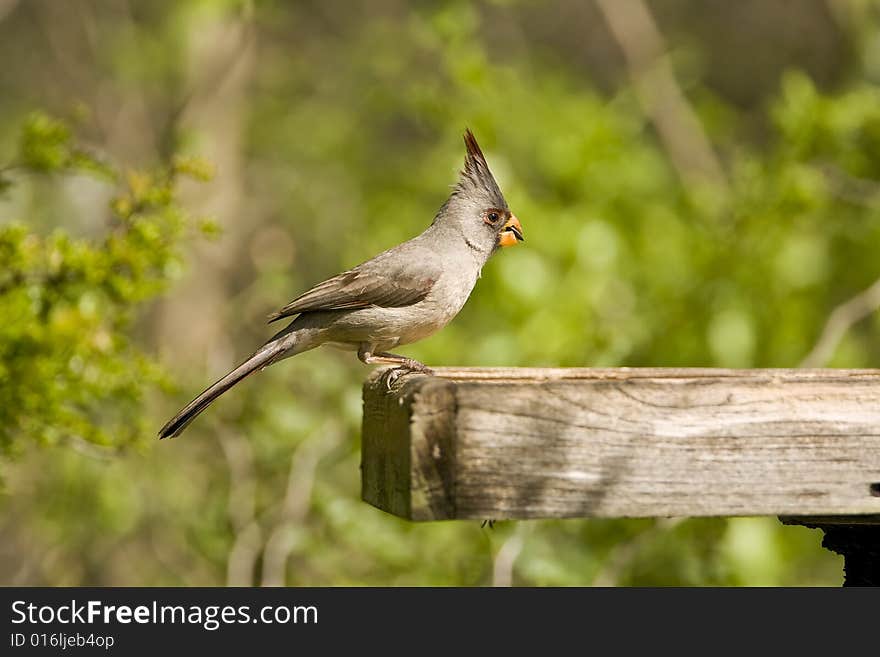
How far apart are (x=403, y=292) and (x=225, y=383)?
1.93ft

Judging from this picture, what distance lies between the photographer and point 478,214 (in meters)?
3.77

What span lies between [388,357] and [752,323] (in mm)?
1591

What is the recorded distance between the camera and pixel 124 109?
7730 millimetres

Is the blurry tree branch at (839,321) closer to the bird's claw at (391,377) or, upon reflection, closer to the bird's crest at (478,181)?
the bird's crest at (478,181)

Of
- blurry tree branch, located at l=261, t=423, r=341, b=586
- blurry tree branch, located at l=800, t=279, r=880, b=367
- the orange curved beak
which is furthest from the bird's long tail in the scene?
blurry tree branch, located at l=800, t=279, r=880, b=367

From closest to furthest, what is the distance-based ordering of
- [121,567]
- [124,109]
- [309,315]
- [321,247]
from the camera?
[309,315] < [121,567] < [124,109] < [321,247]

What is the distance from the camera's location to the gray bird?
3527mm

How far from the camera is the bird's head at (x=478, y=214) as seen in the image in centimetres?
374

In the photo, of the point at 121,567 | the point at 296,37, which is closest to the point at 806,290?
the point at 121,567

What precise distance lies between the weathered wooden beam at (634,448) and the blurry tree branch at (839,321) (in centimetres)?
234

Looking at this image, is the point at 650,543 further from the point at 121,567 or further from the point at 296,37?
the point at 296,37

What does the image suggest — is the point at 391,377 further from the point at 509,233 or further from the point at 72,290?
the point at 509,233

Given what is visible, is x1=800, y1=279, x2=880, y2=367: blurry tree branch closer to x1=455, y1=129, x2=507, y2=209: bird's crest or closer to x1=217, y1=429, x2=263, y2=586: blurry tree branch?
x1=455, y1=129, x2=507, y2=209: bird's crest

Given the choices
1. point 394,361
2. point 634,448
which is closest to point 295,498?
point 394,361
